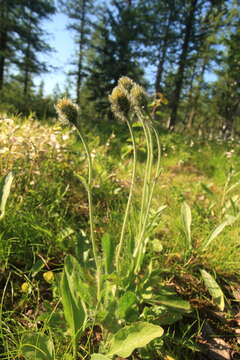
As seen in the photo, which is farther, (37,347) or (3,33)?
(3,33)

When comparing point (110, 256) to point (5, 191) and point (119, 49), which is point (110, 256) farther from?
point (119, 49)

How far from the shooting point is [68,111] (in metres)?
0.82

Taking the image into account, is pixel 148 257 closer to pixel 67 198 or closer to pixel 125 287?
pixel 125 287

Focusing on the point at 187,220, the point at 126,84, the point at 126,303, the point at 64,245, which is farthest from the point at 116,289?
the point at 126,84

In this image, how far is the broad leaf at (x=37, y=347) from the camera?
2.50 feet

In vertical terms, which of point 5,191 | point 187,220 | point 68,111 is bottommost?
point 187,220

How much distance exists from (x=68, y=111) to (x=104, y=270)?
0.80 m

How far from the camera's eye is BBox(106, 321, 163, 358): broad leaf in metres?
0.75

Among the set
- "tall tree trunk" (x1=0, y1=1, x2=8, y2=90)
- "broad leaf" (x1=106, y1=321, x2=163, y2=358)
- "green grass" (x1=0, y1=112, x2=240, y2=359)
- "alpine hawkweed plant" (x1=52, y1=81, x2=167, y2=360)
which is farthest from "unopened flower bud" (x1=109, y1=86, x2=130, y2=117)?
"tall tree trunk" (x1=0, y1=1, x2=8, y2=90)

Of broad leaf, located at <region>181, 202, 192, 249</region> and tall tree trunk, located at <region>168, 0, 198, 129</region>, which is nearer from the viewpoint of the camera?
broad leaf, located at <region>181, 202, 192, 249</region>

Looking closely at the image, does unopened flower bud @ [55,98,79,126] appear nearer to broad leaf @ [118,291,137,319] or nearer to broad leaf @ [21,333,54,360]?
broad leaf @ [118,291,137,319]

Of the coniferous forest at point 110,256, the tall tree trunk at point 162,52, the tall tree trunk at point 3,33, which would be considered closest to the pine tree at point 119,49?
the tall tree trunk at point 162,52

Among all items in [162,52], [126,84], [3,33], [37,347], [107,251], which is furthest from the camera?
[162,52]

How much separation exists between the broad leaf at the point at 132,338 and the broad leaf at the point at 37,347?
0.21 metres
